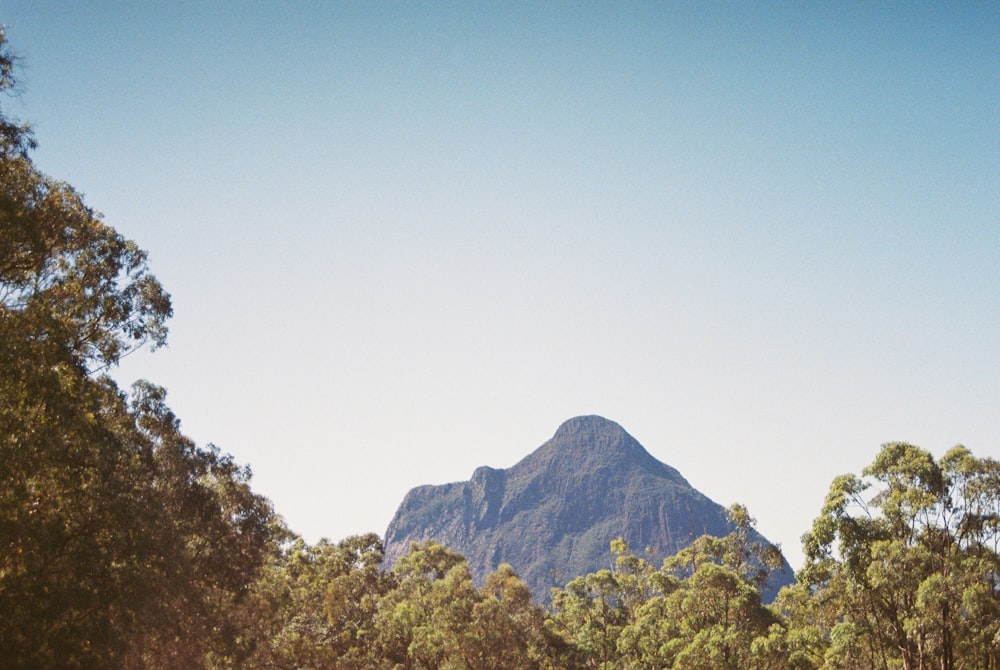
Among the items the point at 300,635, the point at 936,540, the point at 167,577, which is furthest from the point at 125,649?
the point at 936,540

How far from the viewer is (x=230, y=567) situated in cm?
2422

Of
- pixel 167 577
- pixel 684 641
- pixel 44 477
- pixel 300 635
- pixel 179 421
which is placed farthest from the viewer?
pixel 300 635

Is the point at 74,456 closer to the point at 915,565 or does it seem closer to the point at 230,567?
the point at 230,567

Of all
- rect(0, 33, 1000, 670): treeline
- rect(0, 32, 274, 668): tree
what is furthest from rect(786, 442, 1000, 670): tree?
rect(0, 32, 274, 668): tree

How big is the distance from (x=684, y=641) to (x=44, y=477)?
27.8 meters

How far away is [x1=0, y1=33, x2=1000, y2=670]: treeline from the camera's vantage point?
1443 centimetres

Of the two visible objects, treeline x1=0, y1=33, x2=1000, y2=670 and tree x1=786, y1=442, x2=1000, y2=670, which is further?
tree x1=786, y1=442, x2=1000, y2=670

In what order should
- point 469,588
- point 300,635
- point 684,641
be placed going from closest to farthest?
1. point 684,641
2. point 300,635
3. point 469,588

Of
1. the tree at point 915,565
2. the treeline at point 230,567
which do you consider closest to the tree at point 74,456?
the treeline at point 230,567

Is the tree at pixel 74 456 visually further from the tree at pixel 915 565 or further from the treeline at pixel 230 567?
the tree at pixel 915 565

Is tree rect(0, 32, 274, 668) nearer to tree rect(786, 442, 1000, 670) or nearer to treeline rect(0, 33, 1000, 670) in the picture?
treeline rect(0, 33, 1000, 670)

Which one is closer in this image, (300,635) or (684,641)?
(684,641)

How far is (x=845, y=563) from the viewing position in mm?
23656

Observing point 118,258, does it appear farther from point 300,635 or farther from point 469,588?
point 469,588
